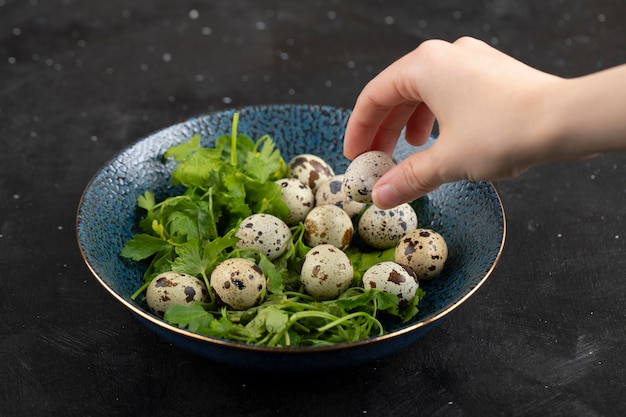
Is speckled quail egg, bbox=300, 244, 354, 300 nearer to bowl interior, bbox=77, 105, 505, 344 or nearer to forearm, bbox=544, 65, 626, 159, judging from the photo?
bowl interior, bbox=77, 105, 505, 344

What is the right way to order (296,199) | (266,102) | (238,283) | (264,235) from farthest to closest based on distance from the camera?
1. (266,102)
2. (296,199)
3. (264,235)
4. (238,283)

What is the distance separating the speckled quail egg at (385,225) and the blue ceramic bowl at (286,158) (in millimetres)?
87

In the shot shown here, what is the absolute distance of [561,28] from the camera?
223 centimetres

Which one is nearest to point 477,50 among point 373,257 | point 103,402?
point 373,257

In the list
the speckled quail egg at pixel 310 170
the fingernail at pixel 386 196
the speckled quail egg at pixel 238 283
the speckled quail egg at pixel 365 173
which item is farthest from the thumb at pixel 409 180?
the speckled quail egg at pixel 310 170

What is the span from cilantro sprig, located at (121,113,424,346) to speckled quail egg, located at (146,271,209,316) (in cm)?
2

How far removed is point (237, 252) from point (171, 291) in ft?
0.40

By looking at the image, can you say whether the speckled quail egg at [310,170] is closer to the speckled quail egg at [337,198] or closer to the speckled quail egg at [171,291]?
the speckled quail egg at [337,198]

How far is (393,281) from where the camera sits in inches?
42.8

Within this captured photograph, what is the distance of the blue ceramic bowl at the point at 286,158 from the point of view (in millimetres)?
938

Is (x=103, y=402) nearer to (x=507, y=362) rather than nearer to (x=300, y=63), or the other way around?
(x=507, y=362)

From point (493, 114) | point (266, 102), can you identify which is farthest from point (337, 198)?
point (266, 102)

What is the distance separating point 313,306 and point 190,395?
237 mm

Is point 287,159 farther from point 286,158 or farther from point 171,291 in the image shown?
point 171,291
